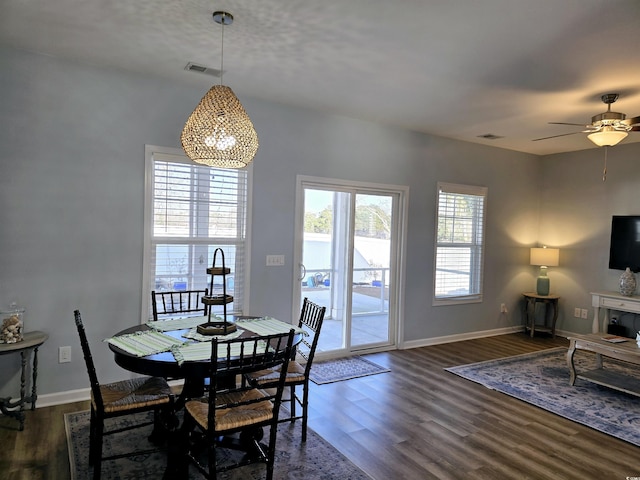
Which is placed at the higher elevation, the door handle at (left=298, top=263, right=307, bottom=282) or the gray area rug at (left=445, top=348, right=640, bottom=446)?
Result: the door handle at (left=298, top=263, right=307, bottom=282)

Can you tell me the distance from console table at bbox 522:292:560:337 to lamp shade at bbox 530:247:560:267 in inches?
18.8

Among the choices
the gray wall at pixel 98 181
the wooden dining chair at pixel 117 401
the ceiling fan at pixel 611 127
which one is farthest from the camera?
the ceiling fan at pixel 611 127

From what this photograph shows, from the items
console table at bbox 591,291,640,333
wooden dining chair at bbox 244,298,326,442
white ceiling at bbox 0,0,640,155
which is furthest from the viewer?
console table at bbox 591,291,640,333

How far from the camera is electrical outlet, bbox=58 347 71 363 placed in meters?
3.37

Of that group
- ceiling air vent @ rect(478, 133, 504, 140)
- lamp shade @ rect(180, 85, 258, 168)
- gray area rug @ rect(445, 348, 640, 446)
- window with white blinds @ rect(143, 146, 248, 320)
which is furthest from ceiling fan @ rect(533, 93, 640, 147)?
window with white blinds @ rect(143, 146, 248, 320)

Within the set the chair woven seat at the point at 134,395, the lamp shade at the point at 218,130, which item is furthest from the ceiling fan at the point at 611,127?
the chair woven seat at the point at 134,395

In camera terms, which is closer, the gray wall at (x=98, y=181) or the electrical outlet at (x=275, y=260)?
the gray wall at (x=98, y=181)

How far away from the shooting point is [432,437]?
300cm

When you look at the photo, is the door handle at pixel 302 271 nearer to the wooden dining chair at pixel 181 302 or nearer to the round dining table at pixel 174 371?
the wooden dining chair at pixel 181 302

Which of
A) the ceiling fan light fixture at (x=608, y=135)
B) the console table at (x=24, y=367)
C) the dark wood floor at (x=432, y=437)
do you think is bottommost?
the dark wood floor at (x=432, y=437)

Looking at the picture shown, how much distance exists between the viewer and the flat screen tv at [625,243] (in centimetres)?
541

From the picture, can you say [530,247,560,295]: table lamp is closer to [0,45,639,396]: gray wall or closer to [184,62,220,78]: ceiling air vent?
[0,45,639,396]: gray wall

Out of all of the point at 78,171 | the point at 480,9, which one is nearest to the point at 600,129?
the point at 480,9

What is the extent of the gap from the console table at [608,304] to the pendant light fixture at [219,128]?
5049 mm
